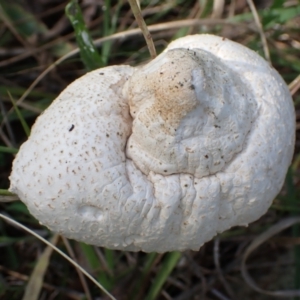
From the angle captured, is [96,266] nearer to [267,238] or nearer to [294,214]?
[267,238]

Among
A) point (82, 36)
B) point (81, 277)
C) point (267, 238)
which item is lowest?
point (81, 277)

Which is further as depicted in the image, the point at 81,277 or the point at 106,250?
the point at 81,277

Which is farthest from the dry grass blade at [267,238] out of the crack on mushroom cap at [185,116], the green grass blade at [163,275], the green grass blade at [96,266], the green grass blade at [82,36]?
the green grass blade at [82,36]

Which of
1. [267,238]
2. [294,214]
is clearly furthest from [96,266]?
[294,214]

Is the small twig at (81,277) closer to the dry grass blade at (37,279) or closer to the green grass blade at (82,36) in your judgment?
the dry grass blade at (37,279)

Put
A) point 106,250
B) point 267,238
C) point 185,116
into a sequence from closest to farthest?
point 185,116, point 106,250, point 267,238

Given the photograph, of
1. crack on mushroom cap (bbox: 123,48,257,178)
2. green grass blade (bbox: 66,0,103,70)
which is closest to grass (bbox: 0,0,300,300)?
green grass blade (bbox: 66,0,103,70)
